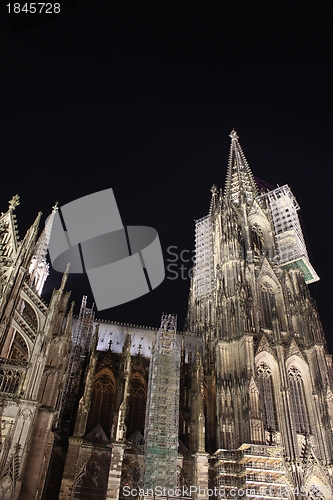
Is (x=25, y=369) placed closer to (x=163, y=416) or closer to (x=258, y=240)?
(x=163, y=416)

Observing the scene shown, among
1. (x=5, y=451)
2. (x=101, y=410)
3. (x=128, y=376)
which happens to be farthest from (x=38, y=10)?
(x=101, y=410)

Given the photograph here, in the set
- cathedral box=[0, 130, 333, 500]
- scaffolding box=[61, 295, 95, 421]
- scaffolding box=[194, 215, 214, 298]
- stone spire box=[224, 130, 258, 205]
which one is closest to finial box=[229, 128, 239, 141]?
stone spire box=[224, 130, 258, 205]

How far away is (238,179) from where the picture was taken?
51.7 m

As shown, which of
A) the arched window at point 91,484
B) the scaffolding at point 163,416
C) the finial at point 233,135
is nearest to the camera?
the arched window at point 91,484

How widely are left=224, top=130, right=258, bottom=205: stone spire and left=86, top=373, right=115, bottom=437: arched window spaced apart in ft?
76.6

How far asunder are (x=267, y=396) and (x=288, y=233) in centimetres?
1856

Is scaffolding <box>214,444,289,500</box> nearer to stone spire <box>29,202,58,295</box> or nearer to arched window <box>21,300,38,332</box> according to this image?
arched window <box>21,300,38,332</box>

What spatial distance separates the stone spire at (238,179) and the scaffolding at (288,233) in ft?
6.85

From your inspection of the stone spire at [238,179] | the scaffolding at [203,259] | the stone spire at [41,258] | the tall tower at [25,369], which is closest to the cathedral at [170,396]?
the tall tower at [25,369]

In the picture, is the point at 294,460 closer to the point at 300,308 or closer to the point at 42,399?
the point at 300,308

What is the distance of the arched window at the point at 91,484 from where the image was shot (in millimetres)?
26875

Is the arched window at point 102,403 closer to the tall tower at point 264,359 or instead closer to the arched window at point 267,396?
the tall tower at point 264,359

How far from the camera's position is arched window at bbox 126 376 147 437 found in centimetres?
3247

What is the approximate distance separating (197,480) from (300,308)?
16.6 metres
